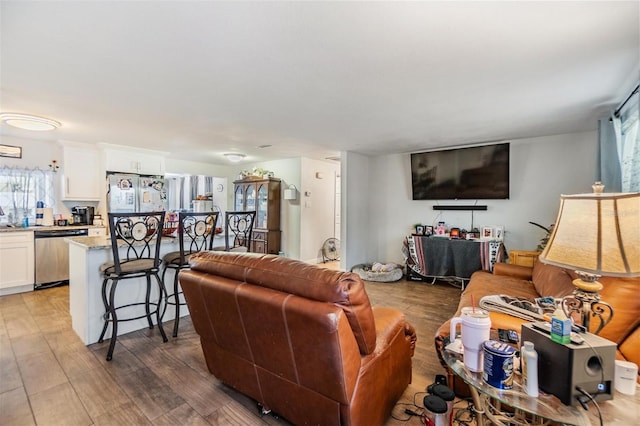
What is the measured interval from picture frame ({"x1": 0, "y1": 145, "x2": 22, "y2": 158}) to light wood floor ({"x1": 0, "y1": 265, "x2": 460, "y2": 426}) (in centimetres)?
262

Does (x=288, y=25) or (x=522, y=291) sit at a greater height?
(x=288, y=25)

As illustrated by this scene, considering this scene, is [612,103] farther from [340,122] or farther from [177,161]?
[177,161]

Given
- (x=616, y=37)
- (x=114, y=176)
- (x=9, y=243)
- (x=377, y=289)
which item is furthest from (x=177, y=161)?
(x=616, y=37)

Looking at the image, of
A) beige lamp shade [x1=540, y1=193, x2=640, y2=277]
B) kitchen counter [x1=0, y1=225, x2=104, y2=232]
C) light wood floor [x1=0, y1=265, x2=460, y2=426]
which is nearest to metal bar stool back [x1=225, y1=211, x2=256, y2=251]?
light wood floor [x1=0, y1=265, x2=460, y2=426]

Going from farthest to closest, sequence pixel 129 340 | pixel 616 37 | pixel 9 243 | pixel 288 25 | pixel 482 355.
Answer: pixel 9 243, pixel 129 340, pixel 616 37, pixel 288 25, pixel 482 355

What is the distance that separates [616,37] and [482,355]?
2.00m

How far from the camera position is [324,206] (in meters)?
6.58

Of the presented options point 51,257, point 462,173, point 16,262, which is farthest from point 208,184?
point 462,173

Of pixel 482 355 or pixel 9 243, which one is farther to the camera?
pixel 9 243

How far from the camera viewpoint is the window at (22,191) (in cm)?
437

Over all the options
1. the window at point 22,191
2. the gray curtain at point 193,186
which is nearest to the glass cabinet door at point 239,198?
the gray curtain at point 193,186

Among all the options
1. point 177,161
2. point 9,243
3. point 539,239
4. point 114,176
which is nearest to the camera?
point 9,243

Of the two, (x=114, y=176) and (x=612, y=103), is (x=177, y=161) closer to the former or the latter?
(x=114, y=176)

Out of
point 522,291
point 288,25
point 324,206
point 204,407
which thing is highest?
point 288,25
